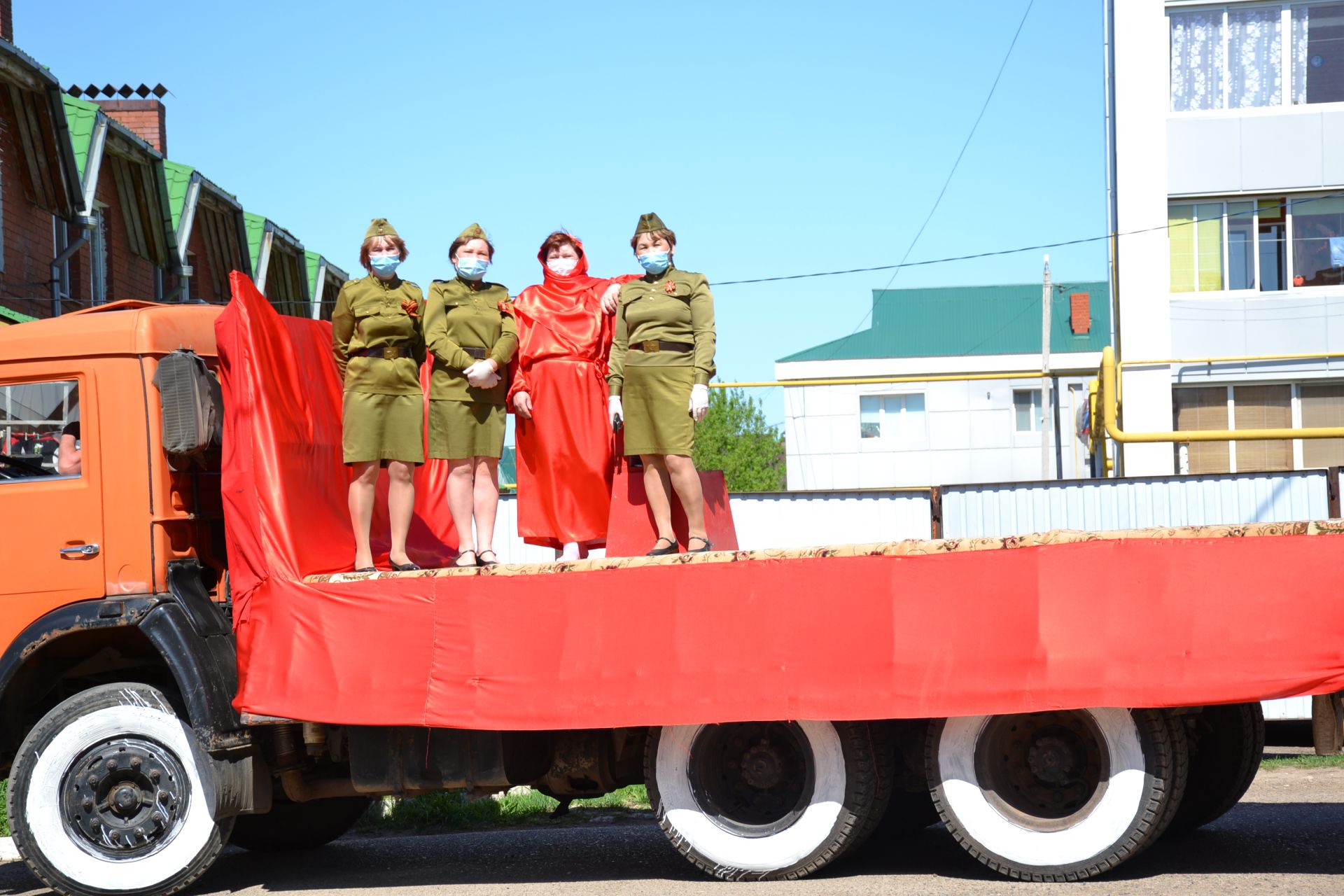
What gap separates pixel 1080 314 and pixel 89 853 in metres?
47.1

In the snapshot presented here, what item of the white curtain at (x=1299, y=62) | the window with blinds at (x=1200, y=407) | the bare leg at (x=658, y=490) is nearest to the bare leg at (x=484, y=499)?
the bare leg at (x=658, y=490)

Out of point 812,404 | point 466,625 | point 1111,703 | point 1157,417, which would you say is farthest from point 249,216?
point 1111,703

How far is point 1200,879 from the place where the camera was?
609 centimetres

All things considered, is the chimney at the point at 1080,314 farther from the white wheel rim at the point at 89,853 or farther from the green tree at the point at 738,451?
the white wheel rim at the point at 89,853

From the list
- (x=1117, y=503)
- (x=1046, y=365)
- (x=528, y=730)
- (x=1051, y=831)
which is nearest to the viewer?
(x=1051, y=831)

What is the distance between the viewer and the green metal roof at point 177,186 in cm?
2284

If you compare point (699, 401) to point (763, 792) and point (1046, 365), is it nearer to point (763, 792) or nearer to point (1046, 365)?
point (763, 792)

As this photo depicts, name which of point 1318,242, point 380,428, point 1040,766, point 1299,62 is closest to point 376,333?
point 380,428

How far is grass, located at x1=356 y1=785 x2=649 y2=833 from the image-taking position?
9375 mm

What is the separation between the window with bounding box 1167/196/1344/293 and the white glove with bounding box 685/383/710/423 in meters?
14.0

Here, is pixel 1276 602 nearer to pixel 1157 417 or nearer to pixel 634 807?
pixel 634 807

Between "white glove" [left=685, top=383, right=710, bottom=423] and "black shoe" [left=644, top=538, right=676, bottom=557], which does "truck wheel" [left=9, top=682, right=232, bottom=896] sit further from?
"white glove" [left=685, top=383, right=710, bottom=423]

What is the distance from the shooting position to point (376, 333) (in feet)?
24.2

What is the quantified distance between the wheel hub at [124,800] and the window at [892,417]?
41.7ft
